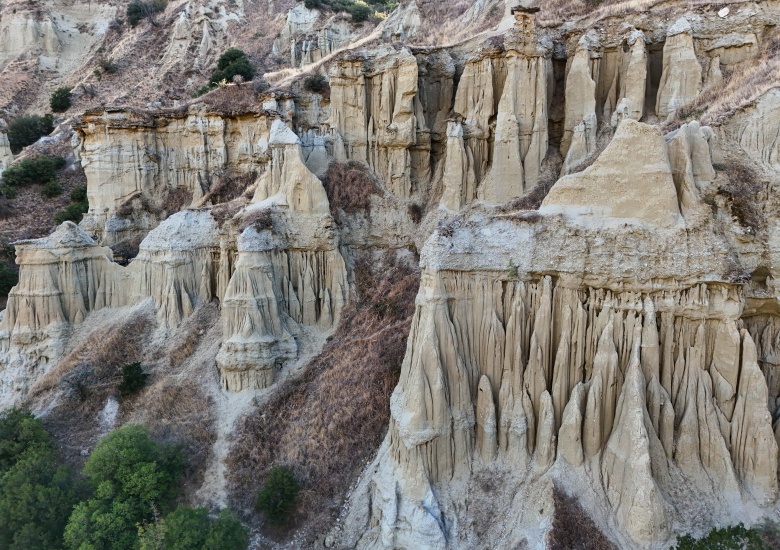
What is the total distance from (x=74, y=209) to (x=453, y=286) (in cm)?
3279

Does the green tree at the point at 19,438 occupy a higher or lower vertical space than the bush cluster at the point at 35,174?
lower

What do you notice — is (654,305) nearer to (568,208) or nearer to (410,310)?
(568,208)

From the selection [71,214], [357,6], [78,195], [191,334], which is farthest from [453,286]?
[357,6]

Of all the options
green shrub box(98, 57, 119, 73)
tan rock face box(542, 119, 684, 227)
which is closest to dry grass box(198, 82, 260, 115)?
tan rock face box(542, 119, 684, 227)

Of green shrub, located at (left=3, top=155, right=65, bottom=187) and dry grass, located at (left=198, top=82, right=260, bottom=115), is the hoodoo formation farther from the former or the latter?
green shrub, located at (left=3, top=155, right=65, bottom=187)

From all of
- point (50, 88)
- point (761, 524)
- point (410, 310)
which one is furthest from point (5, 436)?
point (50, 88)

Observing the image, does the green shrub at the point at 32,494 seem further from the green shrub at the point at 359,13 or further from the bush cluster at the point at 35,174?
the green shrub at the point at 359,13

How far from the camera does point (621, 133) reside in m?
14.2

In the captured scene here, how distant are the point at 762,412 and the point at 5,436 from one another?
971 inches

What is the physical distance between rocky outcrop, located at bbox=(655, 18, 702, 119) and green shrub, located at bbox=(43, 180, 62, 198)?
40.8m

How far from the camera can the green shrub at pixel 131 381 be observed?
72.9 ft

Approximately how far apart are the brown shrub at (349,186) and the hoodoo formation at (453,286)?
6.6 inches

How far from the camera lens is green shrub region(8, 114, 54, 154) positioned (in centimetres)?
4659

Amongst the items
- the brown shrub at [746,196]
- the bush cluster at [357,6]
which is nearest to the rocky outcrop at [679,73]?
the brown shrub at [746,196]
